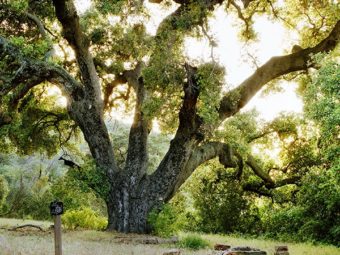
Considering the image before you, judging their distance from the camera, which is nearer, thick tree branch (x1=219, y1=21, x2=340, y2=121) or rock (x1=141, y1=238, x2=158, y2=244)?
rock (x1=141, y1=238, x2=158, y2=244)

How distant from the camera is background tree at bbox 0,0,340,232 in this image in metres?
14.7

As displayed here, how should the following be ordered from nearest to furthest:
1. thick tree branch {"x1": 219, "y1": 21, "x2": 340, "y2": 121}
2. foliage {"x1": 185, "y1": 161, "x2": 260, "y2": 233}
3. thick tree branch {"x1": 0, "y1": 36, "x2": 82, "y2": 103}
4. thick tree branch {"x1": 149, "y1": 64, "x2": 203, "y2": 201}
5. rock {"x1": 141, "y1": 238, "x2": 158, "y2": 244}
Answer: rock {"x1": 141, "y1": 238, "x2": 158, "y2": 244}
thick tree branch {"x1": 0, "y1": 36, "x2": 82, "y2": 103}
thick tree branch {"x1": 149, "y1": 64, "x2": 203, "y2": 201}
thick tree branch {"x1": 219, "y1": 21, "x2": 340, "y2": 121}
foliage {"x1": 185, "y1": 161, "x2": 260, "y2": 233}

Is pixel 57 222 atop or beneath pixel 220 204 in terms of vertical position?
beneath

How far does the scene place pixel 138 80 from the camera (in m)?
19.6

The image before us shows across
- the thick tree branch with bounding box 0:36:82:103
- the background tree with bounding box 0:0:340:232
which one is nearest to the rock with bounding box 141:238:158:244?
the background tree with bounding box 0:0:340:232

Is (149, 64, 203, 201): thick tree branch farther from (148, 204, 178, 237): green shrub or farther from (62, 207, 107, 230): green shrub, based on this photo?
(62, 207, 107, 230): green shrub

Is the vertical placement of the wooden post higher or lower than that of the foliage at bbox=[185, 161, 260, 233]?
lower

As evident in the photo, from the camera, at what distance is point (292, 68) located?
62.3 ft

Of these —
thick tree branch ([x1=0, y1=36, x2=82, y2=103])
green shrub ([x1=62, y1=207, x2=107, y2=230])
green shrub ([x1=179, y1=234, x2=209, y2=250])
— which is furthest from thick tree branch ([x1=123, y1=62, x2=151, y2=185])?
green shrub ([x1=179, y1=234, x2=209, y2=250])

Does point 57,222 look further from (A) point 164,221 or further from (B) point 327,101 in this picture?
(A) point 164,221

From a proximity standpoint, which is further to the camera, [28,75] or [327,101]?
[28,75]

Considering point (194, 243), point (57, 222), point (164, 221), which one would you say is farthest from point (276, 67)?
point (57, 222)

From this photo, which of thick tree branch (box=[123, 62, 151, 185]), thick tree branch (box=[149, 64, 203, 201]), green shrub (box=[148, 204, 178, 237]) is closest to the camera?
green shrub (box=[148, 204, 178, 237])

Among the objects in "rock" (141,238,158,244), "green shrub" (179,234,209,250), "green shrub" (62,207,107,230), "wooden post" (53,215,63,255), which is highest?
"green shrub" (62,207,107,230)
